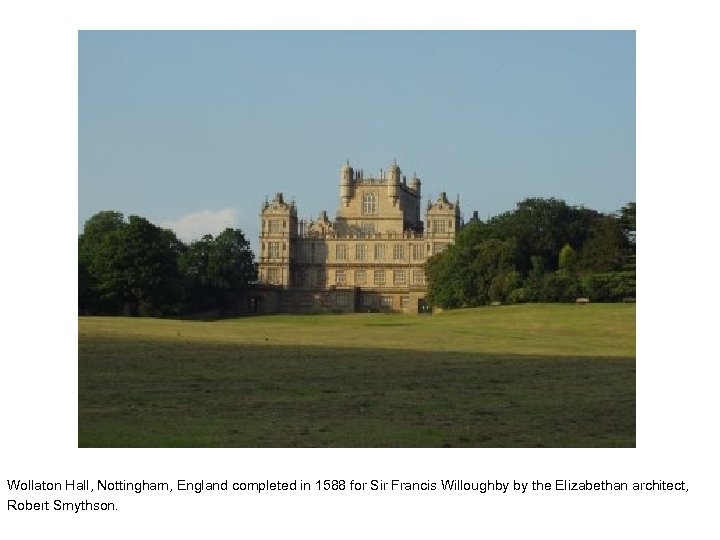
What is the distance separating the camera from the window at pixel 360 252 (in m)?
115

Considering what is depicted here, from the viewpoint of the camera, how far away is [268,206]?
11462 centimetres

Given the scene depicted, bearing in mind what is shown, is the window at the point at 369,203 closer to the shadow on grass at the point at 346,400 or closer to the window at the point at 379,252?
the window at the point at 379,252

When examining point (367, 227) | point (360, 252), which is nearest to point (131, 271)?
point (360, 252)

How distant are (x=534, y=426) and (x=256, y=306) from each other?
88.9 metres

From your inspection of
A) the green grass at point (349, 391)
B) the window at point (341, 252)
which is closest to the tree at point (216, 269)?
the window at point (341, 252)

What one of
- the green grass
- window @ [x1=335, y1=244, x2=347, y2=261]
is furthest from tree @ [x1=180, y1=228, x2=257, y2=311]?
the green grass

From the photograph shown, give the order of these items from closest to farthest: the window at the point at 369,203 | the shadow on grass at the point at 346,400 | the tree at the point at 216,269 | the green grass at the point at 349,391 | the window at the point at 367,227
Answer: the shadow on grass at the point at 346,400
the green grass at the point at 349,391
the tree at the point at 216,269
the window at the point at 367,227
the window at the point at 369,203

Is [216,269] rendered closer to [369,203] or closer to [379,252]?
[379,252]

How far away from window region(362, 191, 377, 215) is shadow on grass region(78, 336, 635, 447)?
86872 mm

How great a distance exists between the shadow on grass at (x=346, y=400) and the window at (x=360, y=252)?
8271 cm

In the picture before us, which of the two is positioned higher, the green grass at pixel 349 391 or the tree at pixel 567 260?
the tree at pixel 567 260

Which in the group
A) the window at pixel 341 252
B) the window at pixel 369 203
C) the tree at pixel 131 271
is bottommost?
the tree at pixel 131 271

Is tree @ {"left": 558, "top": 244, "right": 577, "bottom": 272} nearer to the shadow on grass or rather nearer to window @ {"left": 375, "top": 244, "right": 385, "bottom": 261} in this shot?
window @ {"left": 375, "top": 244, "right": 385, "bottom": 261}

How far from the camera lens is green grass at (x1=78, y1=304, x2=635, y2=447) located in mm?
18578
